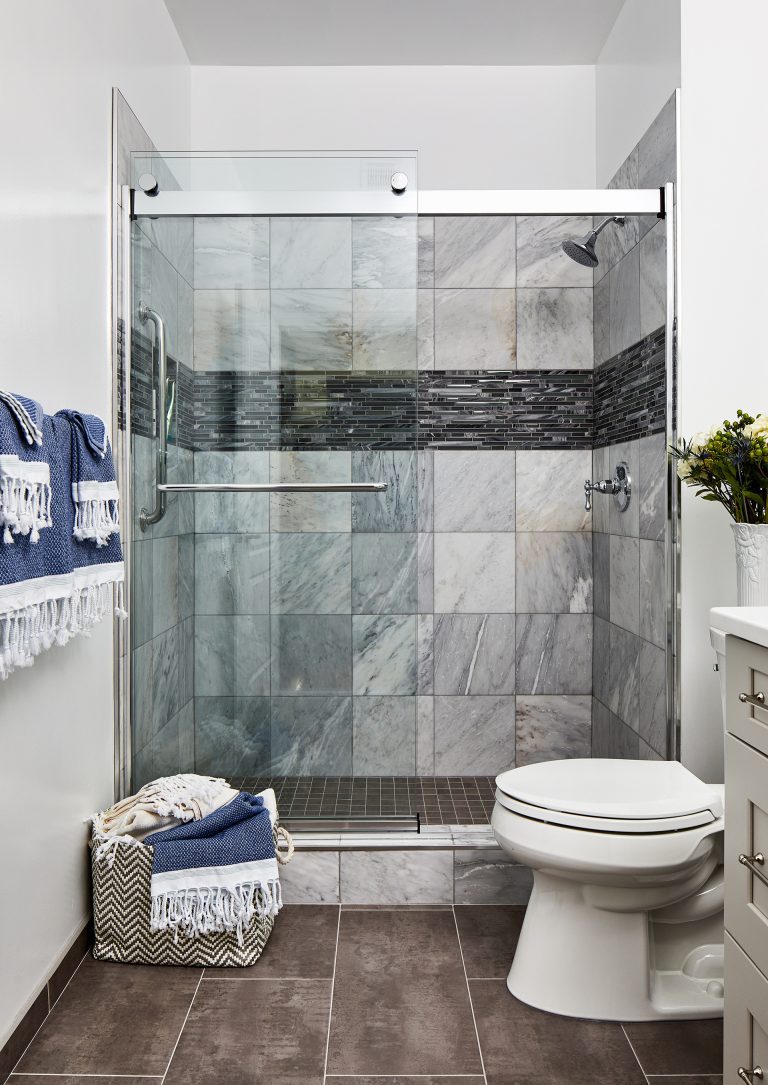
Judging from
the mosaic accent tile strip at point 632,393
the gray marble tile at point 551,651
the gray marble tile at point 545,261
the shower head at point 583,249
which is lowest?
the gray marble tile at point 551,651

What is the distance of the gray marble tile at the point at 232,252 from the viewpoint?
213cm

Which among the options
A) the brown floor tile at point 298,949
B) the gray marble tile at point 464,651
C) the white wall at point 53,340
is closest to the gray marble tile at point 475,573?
the gray marble tile at point 464,651

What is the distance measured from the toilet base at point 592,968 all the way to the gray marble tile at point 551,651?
1330 mm

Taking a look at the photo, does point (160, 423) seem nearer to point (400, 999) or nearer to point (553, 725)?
point (400, 999)

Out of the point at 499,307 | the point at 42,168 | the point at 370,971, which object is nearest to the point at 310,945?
the point at 370,971

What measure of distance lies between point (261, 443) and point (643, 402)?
1.14 meters

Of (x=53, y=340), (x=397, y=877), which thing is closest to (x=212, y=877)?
(x=397, y=877)

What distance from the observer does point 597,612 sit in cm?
302

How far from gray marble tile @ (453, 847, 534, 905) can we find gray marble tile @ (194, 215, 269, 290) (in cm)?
163

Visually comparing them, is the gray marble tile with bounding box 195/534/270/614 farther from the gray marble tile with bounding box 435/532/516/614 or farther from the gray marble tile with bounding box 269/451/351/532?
the gray marble tile with bounding box 435/532/516/614

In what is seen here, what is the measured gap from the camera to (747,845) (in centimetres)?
122

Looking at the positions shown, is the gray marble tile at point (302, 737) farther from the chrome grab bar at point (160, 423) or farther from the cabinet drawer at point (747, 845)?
the cabinet drawer at point (747, 845)

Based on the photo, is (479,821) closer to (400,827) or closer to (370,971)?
(400,827)

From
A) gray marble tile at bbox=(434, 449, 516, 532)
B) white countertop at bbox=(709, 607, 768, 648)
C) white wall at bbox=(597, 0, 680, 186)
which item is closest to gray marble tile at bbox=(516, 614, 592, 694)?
gray marble tile at bbox=(434, 449, 516, 532)
